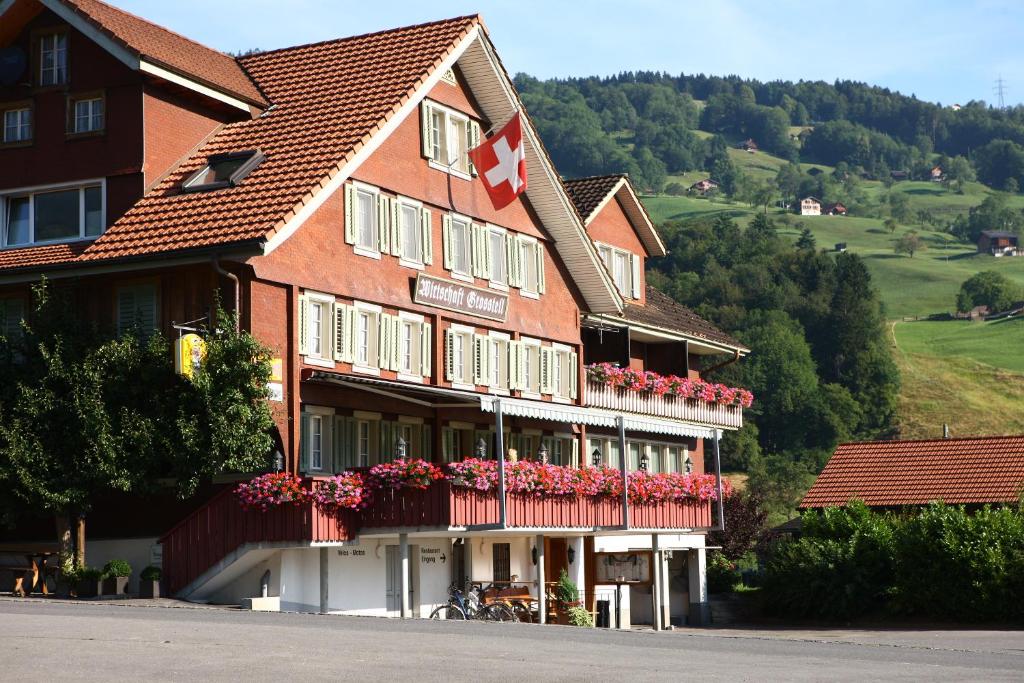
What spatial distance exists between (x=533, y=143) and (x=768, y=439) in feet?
363

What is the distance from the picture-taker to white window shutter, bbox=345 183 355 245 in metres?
37.2

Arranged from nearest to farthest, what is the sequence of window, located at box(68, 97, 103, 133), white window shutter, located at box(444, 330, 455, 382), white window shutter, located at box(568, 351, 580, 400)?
1. window, located at box(68, 97, 103, 133)
2. white window shutter, located at box(444, 330, 455, 382)
3. white window shutter, located at box(568, 351, 580, 400)

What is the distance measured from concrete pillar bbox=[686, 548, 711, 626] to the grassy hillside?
3521 inches

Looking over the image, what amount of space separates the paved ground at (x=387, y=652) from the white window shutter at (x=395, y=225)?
1057 cm

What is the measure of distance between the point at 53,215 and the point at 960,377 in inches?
5204

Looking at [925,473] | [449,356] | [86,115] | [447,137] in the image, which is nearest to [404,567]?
[449,356]

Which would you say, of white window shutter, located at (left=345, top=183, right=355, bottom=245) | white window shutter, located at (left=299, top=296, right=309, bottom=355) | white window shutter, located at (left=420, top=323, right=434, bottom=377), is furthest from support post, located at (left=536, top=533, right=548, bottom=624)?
white window shutter, located at (left=345, top=183, right=355, bottom=245)

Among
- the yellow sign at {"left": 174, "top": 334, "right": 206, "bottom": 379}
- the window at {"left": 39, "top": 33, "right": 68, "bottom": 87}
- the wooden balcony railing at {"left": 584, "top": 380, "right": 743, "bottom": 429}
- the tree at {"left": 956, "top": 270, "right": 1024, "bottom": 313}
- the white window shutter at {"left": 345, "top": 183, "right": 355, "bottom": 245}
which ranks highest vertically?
the tree at {"left": 956, "top": 270, "right": 1024, "bottom": 313}

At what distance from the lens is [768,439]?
150m

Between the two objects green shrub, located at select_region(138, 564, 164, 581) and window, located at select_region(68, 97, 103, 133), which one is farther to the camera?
window, located at select_region(68, 97, 103, 133)

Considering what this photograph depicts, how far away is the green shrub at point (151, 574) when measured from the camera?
108 ft

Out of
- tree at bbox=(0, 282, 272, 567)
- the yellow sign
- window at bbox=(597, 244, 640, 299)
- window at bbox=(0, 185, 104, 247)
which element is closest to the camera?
the yellow sign

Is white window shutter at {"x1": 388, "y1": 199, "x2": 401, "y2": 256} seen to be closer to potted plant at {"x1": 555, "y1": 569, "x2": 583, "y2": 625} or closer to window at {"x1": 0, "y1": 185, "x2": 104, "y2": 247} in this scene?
window at {"x1": 0, "y1": 185, "x2": 104, "y2": 247}

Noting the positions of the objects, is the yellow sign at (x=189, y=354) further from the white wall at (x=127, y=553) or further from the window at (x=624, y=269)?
the window at (x=624, y=269)
